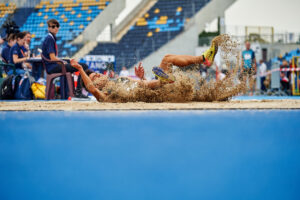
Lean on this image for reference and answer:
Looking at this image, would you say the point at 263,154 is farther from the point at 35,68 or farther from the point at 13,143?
the point at 35,68

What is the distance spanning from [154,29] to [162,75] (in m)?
13.6

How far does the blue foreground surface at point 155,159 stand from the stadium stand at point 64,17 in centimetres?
1366

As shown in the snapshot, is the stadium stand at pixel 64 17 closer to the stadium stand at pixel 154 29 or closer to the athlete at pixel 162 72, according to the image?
the stadium stand at pixel 154 29

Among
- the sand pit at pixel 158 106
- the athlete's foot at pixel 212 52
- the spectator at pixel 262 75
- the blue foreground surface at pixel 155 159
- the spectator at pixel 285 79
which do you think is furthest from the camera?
the spectator at pixel 262 75

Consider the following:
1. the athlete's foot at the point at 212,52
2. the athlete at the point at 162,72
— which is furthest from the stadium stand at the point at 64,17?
the athlete's foot at the point at 212,52

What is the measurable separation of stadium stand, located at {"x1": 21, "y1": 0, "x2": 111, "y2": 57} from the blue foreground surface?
1366cm

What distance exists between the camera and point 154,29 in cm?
1681

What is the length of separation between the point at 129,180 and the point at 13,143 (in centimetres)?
75

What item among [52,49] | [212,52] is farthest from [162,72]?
[52,49]

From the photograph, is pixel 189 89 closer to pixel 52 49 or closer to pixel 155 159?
pixel 155 159

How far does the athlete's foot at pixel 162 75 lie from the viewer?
3645mm

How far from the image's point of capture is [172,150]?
180cm

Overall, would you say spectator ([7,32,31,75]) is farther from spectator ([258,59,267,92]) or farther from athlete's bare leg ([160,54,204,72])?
spectator ([258,59,267,92])

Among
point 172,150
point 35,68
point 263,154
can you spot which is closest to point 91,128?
point 172,150
